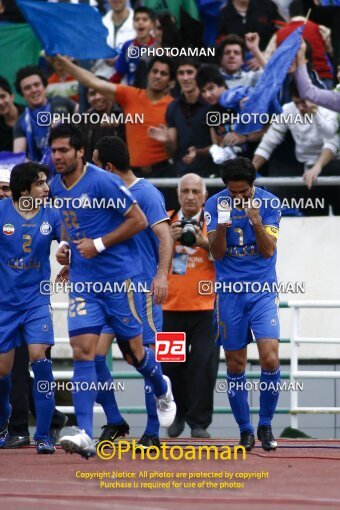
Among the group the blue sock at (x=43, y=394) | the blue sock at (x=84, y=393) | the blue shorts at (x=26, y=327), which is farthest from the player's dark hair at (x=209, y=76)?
the blue sock at (x=84, y=393)

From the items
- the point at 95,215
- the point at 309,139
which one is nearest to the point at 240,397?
the point at 95,215

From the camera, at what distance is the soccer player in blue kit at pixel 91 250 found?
10.0 m

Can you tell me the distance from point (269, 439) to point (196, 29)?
635 centimetres

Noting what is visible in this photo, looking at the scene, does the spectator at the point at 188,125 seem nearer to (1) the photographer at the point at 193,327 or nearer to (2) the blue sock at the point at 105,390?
Result: (1) the photographer at the point at 193,327

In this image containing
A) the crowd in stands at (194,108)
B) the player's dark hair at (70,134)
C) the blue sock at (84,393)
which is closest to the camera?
the blue sock at (84,393)

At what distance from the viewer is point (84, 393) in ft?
32.6

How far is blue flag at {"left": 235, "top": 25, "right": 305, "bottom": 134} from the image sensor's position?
1422cm

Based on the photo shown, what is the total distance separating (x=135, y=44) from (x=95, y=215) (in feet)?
19.2

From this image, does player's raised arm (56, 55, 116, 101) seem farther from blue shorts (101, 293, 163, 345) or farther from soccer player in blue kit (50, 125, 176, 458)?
soccer player in blue kit (50, 125, 176, 458)

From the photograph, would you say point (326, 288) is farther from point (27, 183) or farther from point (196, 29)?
point (27, 183)

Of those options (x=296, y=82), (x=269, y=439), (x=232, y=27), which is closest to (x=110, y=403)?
(x=269, y=439)

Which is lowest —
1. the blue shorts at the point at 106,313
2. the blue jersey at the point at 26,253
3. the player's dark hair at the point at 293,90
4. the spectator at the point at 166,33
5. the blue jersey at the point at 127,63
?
the blue shorts at the point at 106,313

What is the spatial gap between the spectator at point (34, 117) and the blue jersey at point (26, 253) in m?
3.52

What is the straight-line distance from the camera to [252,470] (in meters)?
9.80
